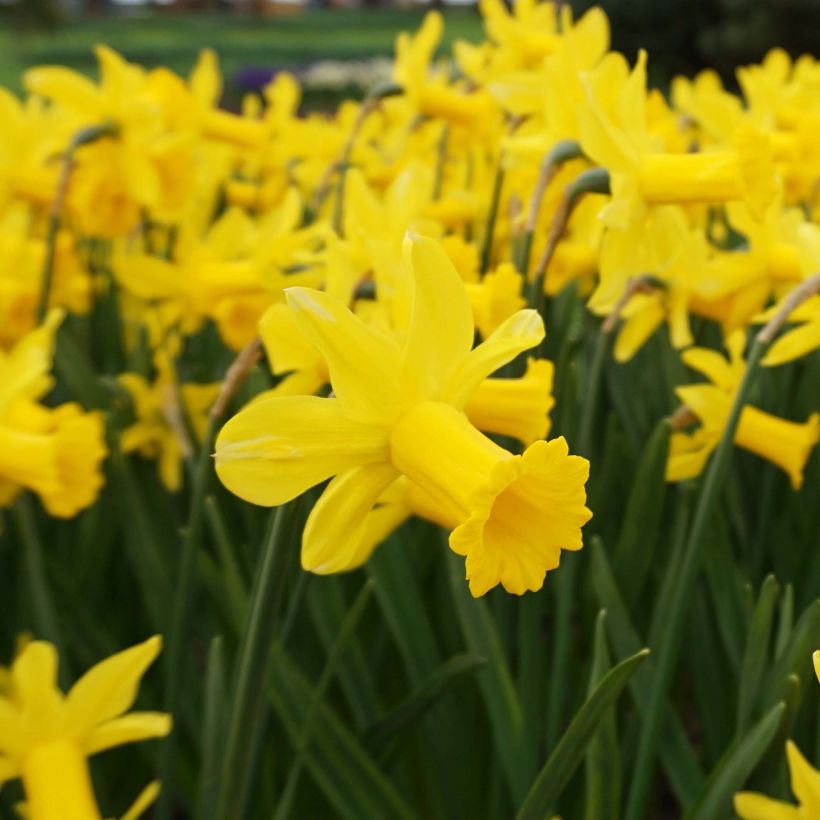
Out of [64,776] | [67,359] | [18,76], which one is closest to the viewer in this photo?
[64,776]

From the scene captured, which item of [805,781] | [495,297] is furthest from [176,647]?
[805,781]

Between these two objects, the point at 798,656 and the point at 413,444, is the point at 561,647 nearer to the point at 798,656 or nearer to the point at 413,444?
the point at 798,656

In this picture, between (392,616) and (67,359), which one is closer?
(392,616)

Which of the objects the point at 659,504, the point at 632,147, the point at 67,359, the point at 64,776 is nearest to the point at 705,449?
the point at 659,504

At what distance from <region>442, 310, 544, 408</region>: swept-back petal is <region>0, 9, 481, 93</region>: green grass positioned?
20714mm

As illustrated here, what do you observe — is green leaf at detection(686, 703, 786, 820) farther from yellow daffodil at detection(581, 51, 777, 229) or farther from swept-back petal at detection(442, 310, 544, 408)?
yellow daffodil at detection(581, 51, 777, 229)

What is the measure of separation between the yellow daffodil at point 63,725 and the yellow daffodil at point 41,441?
0.33 meters

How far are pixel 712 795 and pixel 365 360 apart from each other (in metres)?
0.59

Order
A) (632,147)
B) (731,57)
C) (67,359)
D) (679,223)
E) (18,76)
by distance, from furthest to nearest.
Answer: (18,76) → (731,57) → (67,359) → (679,223) → (632,147)

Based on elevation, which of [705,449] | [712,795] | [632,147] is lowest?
[712,795]

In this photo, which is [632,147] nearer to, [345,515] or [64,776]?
[345,515]

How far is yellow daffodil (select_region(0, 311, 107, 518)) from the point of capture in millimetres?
1381

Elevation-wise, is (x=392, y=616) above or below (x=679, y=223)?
below

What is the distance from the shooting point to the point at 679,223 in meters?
1.52
